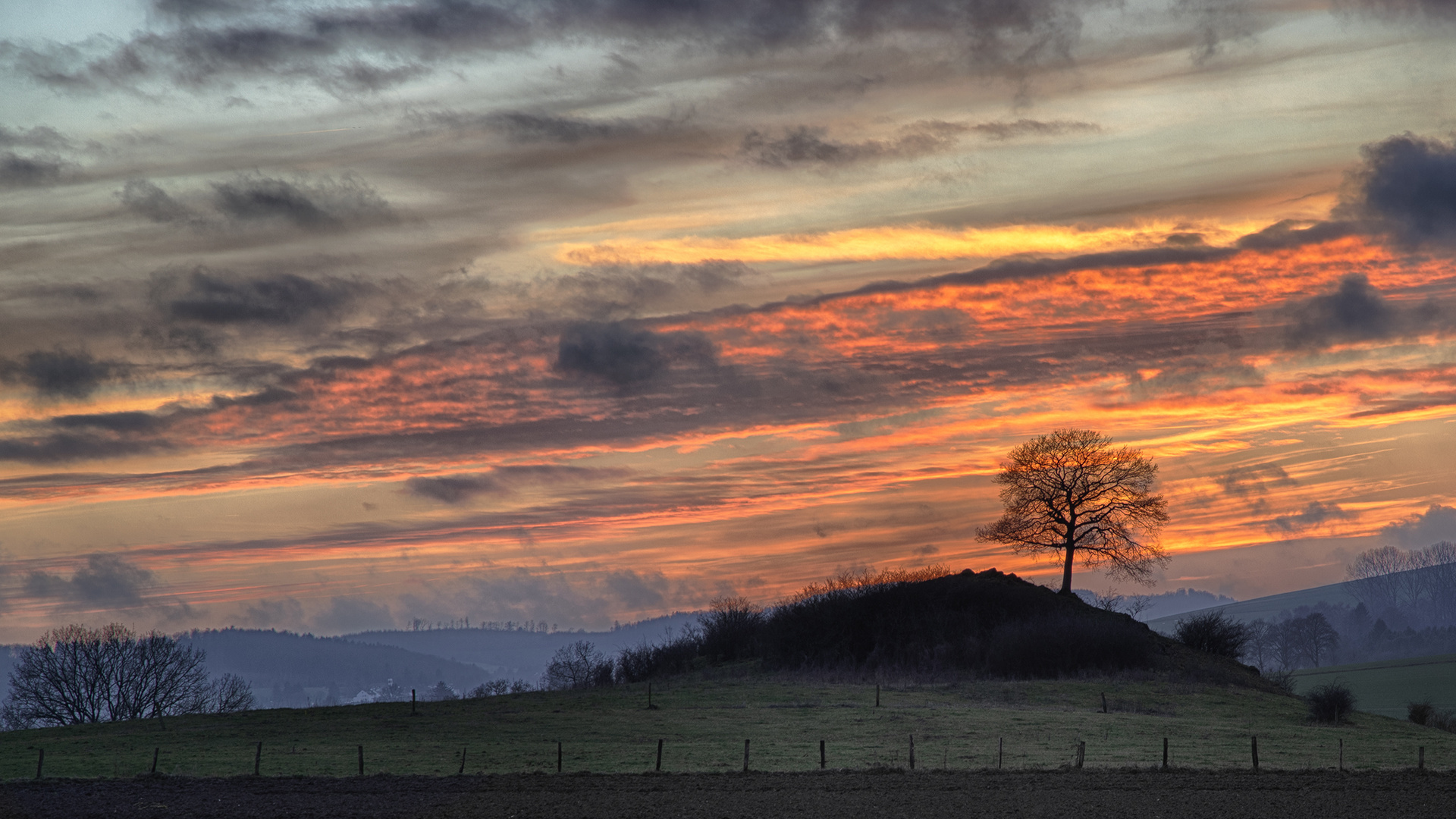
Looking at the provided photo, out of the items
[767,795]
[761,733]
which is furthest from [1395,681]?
[767,795]

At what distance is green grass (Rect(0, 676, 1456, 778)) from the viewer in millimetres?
44781

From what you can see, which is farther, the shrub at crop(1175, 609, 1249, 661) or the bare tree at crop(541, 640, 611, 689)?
the bare tree at crop(541, 640, 611, 689)

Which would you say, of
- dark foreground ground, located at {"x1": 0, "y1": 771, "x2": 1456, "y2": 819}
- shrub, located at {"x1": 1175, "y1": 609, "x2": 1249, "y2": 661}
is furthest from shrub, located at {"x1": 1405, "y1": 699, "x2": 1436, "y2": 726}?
dark foreground ground, located at {"x1": 0, "y1": 771, "x2": 1456, "y2": 819}

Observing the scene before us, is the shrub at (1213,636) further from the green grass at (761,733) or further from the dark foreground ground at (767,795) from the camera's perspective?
the dark foreground ground at (767,795)

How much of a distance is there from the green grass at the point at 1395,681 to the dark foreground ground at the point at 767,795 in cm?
7337

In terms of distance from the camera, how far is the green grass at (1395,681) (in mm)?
119250

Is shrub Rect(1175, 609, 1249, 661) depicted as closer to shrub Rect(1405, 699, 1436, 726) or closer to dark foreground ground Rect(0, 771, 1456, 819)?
shrub Rect(1405, 699, 1436, 726)

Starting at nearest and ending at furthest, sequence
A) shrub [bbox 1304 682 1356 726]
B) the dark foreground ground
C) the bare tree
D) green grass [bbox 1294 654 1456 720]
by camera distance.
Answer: the dark foreground ground → shrub [bbox 1304 682 1356 726] → the bare tree → green grass [bbox 1294 654 1456 720]

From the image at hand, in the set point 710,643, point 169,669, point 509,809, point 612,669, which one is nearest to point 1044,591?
point 710,643

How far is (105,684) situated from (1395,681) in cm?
14973

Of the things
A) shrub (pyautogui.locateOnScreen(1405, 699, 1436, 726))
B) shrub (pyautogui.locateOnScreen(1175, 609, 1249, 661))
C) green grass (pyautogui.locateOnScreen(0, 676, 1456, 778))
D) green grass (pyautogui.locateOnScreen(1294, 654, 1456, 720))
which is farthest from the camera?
green grass (pyautogui.locateOnScreen(1294, 654, 1456, 720))

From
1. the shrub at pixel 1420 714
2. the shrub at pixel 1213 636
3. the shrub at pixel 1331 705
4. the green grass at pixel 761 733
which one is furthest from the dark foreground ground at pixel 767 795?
the shrub at pixel 1213 636

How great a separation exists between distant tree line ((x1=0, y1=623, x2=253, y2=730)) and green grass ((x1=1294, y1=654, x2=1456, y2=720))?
343 feet

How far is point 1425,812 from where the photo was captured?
3394 centimetres
